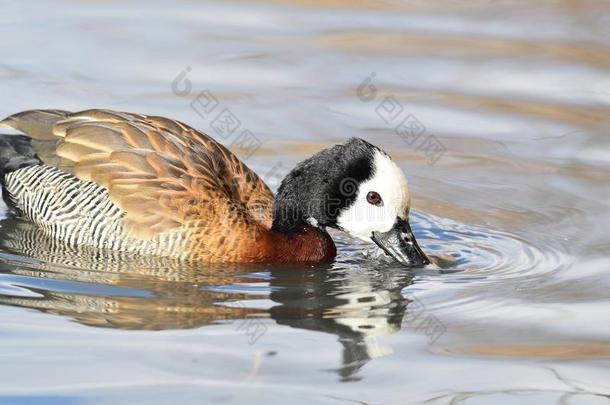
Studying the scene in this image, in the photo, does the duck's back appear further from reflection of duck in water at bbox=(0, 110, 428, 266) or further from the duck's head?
the duck's head

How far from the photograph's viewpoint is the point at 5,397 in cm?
677

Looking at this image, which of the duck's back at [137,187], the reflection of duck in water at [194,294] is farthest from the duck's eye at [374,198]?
the duck's back at [137,187]

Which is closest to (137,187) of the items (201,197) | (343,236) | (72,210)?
(201,197)

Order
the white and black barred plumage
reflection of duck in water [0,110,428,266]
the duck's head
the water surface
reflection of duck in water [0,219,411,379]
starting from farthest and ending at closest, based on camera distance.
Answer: the white and black barred plumage → reflection of duck in water [0,110,428,266] → the duck's head → reflection of duck in water [0,219,411,379] → the water surface

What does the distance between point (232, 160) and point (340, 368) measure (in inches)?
112

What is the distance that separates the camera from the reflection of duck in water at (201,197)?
923 cm

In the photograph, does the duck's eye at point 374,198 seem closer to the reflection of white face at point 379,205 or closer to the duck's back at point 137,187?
the reflection of white face at point 379,205

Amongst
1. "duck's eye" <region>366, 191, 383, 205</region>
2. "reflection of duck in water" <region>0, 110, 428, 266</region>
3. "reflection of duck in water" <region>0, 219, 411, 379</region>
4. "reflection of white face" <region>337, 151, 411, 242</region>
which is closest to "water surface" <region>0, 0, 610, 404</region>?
"reflection of duck in water" <region>0, 219, 411, 379</region>

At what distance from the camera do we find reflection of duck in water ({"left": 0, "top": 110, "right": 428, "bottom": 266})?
30.3 feet

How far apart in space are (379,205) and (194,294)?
1499mm

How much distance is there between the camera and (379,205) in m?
9.27

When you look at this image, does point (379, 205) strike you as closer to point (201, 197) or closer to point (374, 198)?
point (374, 198)

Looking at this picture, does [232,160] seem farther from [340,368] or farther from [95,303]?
[340,368]

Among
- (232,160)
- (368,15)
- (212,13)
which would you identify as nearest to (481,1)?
(368,15)
